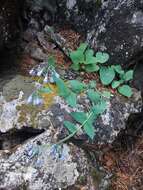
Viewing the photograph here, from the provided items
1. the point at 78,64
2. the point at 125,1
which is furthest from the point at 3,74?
the point at 125,1

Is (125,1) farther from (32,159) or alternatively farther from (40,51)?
(32,159)

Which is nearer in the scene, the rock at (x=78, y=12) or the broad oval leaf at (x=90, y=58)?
the broad oval leaf at (x=90, y=58)

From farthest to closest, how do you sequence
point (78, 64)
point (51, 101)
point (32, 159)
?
point (78, 64) → point (51, 101) → point (32, 159)

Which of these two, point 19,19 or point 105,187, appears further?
point 19,19

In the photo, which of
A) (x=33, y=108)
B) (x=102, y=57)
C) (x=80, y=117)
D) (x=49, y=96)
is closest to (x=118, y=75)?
(x=102, y=57)

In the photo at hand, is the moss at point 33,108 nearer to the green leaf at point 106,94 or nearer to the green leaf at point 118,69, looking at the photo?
the green leaf at point 106,94

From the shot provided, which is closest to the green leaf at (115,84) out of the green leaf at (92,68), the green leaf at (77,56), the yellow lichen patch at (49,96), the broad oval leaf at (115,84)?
the broad oval leaf at (115,84)

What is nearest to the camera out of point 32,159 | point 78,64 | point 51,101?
point 32,159
